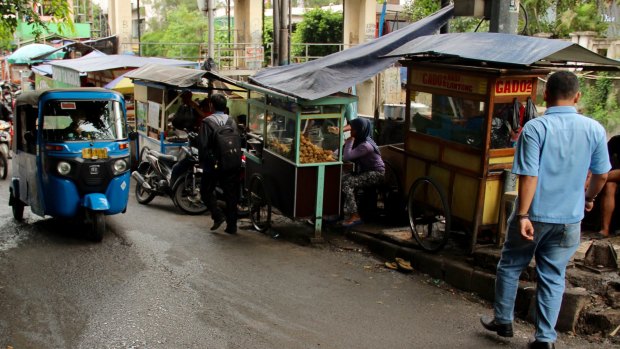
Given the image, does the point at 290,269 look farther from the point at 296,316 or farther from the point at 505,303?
the point at 505,303

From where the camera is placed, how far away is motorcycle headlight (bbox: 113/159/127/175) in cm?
816

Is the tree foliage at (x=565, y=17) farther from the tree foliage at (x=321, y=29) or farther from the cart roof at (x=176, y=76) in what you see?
the cart roof at (x=176, y=76)

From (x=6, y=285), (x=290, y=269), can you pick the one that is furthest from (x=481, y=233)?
(x=6, y=285)

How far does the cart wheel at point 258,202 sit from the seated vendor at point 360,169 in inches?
46.9

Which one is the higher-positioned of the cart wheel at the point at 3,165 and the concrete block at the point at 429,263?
the concrete block at the point at 429,263

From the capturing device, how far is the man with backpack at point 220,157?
837 cm

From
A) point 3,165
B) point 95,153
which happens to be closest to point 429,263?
point 95,153

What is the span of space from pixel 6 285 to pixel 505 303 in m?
4.90

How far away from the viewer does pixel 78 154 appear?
312 inches

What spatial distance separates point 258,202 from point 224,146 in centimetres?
104

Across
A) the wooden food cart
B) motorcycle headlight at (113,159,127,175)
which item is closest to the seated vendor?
the wooden food cart

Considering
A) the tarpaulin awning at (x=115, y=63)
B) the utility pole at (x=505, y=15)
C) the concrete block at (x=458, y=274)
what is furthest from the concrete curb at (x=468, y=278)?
the tarpaulin awning at (x=115, y=63)

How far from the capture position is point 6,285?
6.35 meters

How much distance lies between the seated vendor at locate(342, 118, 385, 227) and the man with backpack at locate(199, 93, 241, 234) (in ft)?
5.08
